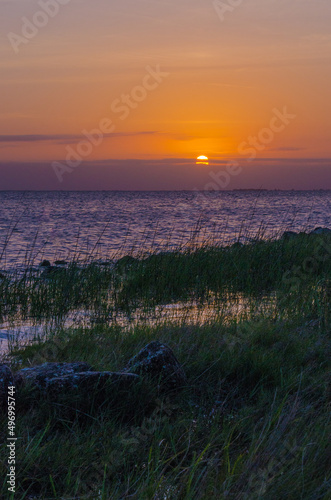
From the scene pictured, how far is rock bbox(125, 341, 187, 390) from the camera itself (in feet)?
12.8

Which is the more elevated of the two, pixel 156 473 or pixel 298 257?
pixel 298 257

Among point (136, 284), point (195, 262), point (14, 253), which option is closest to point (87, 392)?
point (136, 284)

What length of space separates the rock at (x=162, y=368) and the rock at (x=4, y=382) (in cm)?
101

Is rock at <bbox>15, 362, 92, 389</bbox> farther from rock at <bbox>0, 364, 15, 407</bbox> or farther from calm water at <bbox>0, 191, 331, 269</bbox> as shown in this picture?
calm water at <bbox>0, 191, 331, 269</bbox>

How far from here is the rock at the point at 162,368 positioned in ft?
12.8

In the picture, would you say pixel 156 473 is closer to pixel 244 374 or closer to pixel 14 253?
pixel 244 374

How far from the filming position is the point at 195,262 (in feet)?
34.0

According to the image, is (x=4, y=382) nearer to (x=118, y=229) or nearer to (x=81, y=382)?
(x=81, y=382)

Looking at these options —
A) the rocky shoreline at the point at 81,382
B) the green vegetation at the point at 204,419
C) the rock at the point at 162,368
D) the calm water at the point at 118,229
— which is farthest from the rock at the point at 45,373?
the calm water at the point at 118,229

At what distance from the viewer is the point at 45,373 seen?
3688 mm

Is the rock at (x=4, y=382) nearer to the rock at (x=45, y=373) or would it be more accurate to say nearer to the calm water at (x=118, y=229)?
the rock at (x=45, y=373)

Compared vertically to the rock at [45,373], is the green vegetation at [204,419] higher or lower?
lower

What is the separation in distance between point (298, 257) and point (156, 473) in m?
8.99

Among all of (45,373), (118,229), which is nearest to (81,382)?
(45,373)
